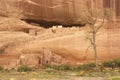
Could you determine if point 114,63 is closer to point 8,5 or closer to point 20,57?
point 20,57

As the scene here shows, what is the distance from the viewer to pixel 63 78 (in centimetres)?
2597

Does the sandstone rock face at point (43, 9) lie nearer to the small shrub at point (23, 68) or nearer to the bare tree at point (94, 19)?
the bare tree at point (94, 19)

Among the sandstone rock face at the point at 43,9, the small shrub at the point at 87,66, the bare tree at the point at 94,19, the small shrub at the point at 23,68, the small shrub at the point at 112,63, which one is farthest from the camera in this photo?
the sandstone rock face at the point at 43,9

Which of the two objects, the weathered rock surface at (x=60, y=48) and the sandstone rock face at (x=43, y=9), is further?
the sandstone rock face at (x=43, y=9)

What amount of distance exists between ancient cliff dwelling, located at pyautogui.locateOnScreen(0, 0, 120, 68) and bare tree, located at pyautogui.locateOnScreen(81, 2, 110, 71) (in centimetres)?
48

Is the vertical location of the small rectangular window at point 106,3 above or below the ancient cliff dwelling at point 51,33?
above

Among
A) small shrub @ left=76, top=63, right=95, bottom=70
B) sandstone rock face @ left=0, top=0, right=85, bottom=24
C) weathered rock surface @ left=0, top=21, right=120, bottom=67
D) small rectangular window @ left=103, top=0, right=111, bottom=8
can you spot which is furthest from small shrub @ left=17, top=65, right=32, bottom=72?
small rectangular window @ left=103, top=0, right=111, bottom=8

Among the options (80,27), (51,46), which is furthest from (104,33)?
(51,46)

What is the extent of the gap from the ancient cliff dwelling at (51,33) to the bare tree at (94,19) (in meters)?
0.48

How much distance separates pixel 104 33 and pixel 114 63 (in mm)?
2711

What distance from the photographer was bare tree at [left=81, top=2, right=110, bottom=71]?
3152 centimetres

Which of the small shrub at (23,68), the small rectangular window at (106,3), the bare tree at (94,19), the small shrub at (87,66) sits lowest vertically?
the small shrub at (87,66)

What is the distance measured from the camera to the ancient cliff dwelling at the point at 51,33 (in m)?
33.3

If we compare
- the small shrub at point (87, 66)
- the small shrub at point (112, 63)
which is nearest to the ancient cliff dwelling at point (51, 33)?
the small shrub at point (112, 63)
